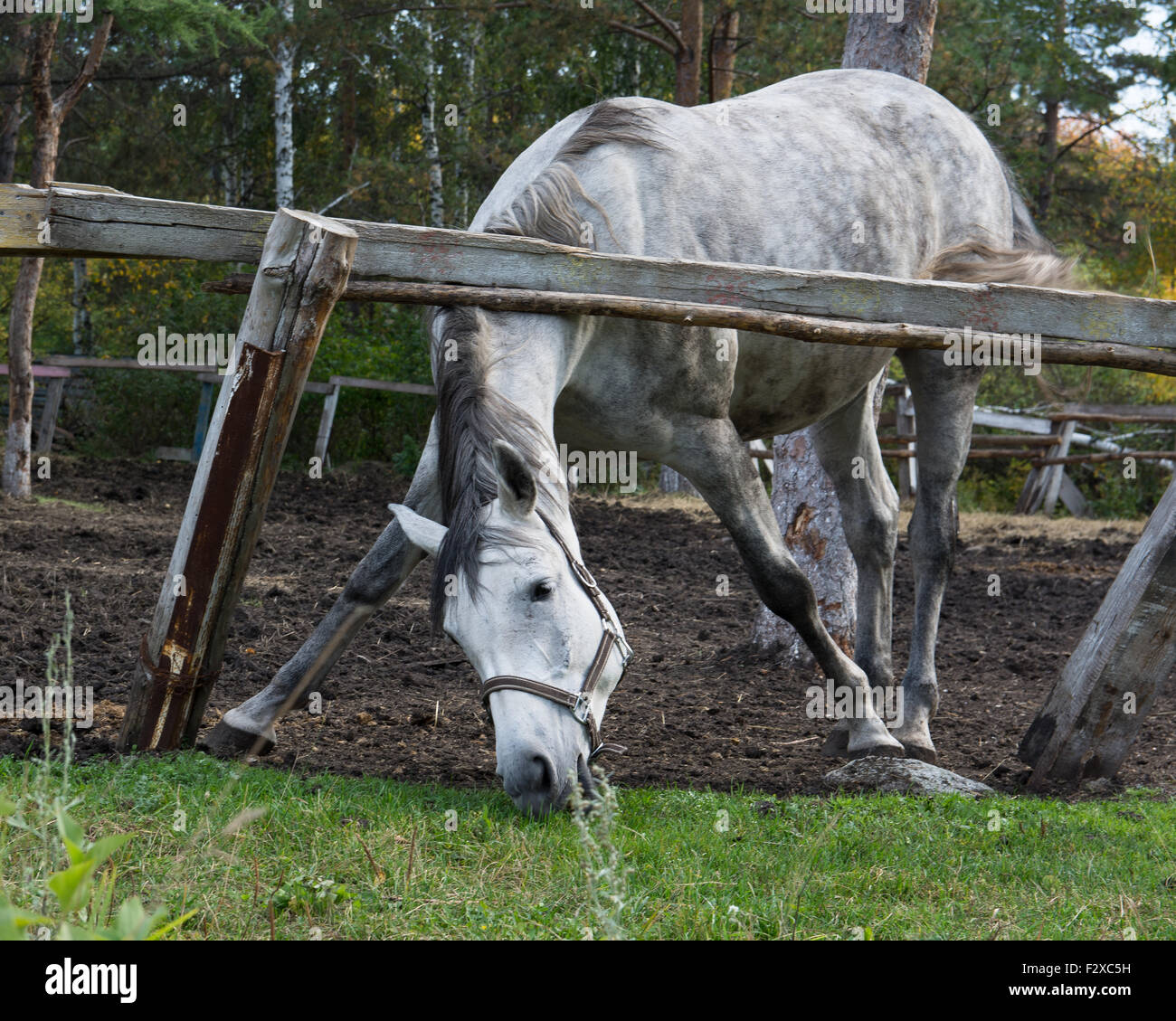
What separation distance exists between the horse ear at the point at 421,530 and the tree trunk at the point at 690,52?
1044cm

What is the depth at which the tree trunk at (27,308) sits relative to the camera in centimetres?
1060

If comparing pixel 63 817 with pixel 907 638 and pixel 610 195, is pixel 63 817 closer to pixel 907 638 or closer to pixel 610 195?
pixel 610 195

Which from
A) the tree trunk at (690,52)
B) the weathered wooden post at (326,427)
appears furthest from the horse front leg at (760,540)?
the weathered wooden post at (326,427)

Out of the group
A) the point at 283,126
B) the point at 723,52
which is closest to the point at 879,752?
the point at 723,52

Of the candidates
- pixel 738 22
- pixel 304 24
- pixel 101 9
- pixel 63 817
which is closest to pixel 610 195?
pixel 63 817

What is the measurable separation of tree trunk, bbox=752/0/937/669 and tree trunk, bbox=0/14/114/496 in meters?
7.71

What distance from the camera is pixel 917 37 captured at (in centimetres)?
650

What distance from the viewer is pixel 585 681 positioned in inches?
125

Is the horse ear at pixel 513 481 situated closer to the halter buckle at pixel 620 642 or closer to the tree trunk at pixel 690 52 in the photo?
the halter buckle at pixel 620 642

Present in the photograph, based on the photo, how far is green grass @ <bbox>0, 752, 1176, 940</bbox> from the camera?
250 centimetres

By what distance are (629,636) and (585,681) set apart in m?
3.78

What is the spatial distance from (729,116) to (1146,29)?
68.2ft

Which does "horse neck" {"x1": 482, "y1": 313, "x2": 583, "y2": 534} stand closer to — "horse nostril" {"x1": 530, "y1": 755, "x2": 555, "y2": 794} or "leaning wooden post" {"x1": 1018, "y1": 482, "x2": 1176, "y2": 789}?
"horse nostril" {"x1": 530, "y1": 755, "x2": 555, "y2": 794}
